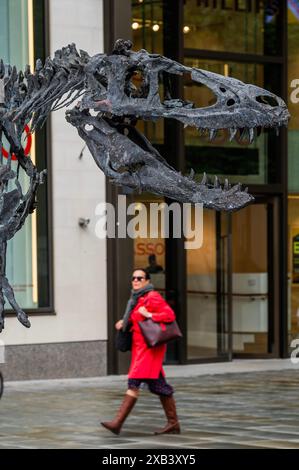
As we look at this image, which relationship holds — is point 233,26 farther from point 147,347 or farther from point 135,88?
point 135,88

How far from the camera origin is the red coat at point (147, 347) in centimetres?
1334

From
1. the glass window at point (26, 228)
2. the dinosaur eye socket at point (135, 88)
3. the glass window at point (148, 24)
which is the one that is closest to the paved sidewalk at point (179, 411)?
the glass window at point (26, 228)

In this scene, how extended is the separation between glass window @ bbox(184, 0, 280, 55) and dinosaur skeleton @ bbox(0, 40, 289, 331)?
11.9 metres

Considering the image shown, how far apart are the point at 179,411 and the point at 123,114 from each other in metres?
7.46

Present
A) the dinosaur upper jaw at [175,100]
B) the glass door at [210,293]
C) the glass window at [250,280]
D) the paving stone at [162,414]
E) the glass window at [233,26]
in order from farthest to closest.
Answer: the glass window at [250,280] < the glass door at [210,293] < the glass window at [233,26] < the paving stone at [162,414] < the dinosaur upper jaw at [175,100]

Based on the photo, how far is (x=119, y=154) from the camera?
8836mm

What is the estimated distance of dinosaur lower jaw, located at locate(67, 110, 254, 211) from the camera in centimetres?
830

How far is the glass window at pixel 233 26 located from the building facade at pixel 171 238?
24mm

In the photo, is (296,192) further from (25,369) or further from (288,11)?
(25,369)

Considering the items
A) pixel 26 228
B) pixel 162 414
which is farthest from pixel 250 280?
pixel 162 414

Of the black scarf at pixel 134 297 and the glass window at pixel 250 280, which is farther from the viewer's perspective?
the glass window at pixel 250 280

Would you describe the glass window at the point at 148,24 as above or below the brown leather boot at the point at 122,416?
above

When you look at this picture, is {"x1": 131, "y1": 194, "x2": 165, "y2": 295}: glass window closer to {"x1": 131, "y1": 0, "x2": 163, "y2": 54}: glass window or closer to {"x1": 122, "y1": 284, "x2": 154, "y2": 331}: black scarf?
{"x1": 131, "y1": 0, "x2": 163, "y2": 54}: glass window

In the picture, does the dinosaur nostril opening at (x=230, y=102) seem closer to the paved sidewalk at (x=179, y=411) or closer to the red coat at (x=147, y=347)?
the paved sidewalk at (x=179, y=411)
